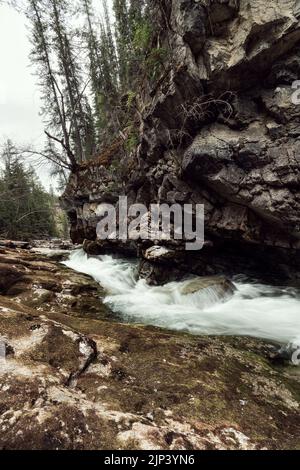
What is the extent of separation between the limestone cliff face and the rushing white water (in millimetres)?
962

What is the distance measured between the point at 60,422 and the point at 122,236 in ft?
34.0

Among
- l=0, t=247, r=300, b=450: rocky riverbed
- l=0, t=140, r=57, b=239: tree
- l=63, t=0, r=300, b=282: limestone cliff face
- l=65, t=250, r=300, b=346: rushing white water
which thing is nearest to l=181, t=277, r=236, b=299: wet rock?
l=65, t=250, r=300, b=346: rushing white water

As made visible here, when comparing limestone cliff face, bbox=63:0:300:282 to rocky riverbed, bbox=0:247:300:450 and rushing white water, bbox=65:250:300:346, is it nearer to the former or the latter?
rushing white water, bbox=65:250:300:346

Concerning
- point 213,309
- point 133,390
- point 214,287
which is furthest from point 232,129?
point 133,390

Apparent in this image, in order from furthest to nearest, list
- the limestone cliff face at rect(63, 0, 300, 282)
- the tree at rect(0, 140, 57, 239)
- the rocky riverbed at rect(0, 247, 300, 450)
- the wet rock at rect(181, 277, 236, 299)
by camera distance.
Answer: the tree at rect(0, 140, 57, 239), the wet rock at rect(181, 277, 236, 299), the limestone cliff face at rect(63, 0, 300, 282), the rocky riverbed at rect(0, 247, 300, 450)

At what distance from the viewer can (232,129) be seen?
298 inches

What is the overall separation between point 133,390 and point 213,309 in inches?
177

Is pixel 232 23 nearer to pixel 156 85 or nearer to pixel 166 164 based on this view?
pixel 156 85

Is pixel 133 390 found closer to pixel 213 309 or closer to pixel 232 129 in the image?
pixel 213 309

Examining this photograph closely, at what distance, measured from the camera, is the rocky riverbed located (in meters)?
2.38

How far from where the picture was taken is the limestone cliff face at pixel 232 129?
657 centimetres

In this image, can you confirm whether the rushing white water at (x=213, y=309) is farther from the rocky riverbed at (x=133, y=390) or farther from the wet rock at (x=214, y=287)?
the rocky riverbed at (x=133, y=390)

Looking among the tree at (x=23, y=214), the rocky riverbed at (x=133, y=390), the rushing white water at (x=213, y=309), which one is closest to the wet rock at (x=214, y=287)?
the rushing white water at (x=213, y=309)
